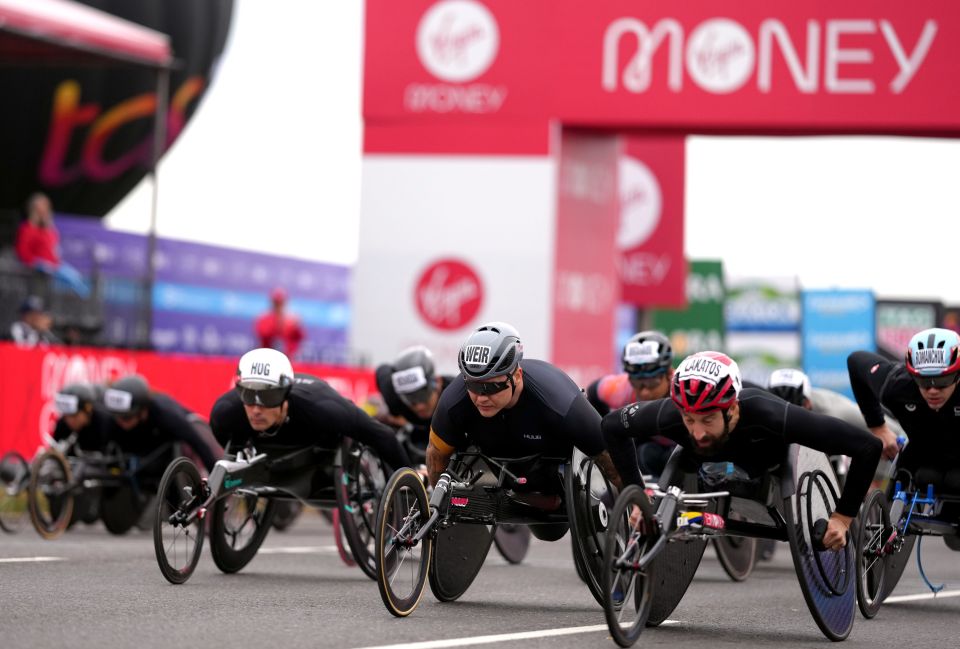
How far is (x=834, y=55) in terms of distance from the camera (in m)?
23.2

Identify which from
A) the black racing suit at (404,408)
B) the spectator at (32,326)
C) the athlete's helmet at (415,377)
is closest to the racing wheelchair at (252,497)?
the athlete's helmet at (415,377)

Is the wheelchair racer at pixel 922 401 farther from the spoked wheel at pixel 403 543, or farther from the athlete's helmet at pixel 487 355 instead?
the spoked wheel at pixel 403 543

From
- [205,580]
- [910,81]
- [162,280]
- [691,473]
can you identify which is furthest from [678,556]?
[162,280]

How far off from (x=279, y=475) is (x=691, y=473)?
12.1ft

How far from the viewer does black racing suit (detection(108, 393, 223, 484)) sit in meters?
16.0

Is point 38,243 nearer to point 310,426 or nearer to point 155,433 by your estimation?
point 155,433

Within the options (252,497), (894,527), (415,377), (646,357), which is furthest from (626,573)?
(415,377)

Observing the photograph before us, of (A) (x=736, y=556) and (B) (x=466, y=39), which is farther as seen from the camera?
(B) (x=466, y=39)

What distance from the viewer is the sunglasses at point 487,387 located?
1055cm

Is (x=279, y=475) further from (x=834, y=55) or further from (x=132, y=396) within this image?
(x=834, y=55)

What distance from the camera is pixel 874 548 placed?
11.5 metres

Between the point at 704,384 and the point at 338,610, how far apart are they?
2576mm

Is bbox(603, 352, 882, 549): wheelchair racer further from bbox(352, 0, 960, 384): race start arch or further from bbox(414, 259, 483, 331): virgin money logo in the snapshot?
bbox(414, 259, 483, 331): virgin money logo

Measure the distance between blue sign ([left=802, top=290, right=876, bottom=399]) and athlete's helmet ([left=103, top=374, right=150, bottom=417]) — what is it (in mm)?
21128
